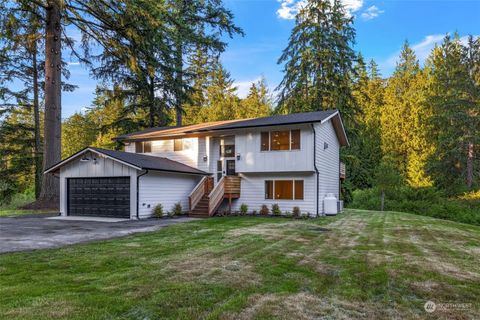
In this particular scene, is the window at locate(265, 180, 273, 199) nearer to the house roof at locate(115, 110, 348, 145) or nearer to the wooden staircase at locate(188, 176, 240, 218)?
the wooden staircase at locate(188, 176, 240, 218)

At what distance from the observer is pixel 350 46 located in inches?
1041

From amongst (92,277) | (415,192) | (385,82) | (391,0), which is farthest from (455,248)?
(385,82)

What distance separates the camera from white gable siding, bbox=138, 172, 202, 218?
587 inches

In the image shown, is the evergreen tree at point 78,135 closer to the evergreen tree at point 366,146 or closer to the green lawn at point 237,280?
the evergreen tree at point 366,146

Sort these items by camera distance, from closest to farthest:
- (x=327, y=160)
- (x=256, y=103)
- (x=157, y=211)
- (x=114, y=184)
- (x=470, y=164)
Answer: (x=114, y=184)
(x=157, y=211)
(x=327, y=160)
(x=470, y=164)
(x=256, y=103)

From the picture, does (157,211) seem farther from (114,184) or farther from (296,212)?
(296,212)

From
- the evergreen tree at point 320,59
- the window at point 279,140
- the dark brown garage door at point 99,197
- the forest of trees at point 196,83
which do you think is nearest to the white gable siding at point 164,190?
the dark brown garage door at point 99,197

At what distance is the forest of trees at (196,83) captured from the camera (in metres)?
17.4

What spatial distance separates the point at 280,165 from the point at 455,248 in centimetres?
874

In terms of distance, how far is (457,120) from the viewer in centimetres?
2681

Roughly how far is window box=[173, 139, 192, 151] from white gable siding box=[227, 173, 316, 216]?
376cm

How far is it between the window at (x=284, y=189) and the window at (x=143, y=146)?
7.86 metres

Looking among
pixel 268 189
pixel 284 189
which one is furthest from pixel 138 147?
pixel 284 189

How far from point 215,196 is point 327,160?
647 centimetres
